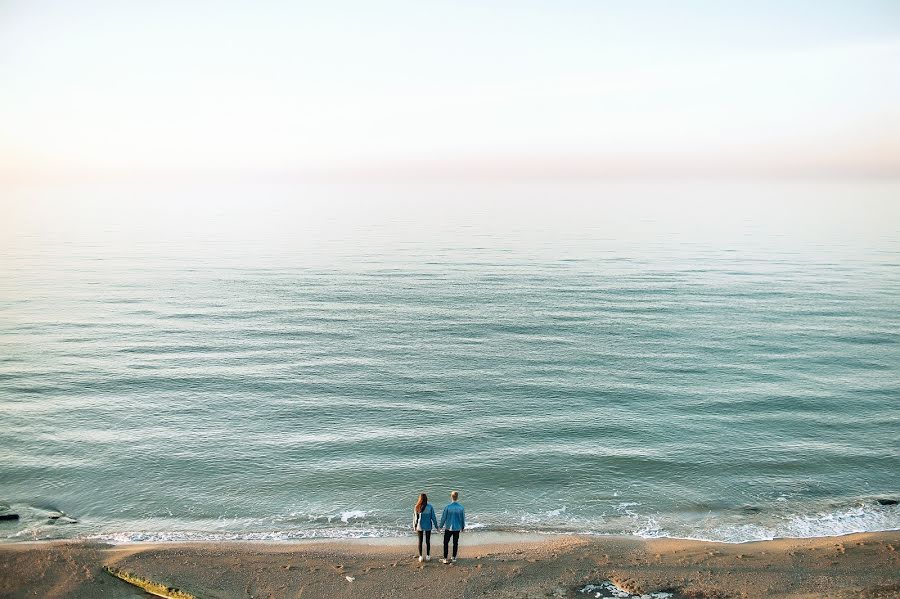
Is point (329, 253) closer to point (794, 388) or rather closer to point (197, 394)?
point (197, 394)

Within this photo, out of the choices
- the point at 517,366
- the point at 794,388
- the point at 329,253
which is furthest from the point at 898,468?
the point at 329,253

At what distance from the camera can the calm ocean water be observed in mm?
28312

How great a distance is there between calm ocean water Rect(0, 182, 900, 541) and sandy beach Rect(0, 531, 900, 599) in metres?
1.80

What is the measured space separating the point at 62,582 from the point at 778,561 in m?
21.5

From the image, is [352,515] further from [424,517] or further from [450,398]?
[450,398]

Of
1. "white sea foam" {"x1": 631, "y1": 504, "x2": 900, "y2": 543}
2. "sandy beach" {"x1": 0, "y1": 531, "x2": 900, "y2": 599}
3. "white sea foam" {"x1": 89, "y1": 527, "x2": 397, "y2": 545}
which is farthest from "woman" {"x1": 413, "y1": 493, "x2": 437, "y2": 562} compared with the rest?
"white sea foam" {"x1": 631, "y1": 504, "x2": 900, "y2": 543}

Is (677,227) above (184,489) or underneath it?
above

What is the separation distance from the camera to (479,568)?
21.8 metres

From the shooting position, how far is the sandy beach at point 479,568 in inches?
812

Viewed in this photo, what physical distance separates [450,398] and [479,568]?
19.0 meters

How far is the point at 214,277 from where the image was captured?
269ft

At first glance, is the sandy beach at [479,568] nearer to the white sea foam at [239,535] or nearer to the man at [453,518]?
the white sea foam at [239,535]

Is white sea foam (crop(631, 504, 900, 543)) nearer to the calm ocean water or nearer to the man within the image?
the calm ocean water

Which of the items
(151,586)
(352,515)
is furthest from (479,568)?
(151,586)
